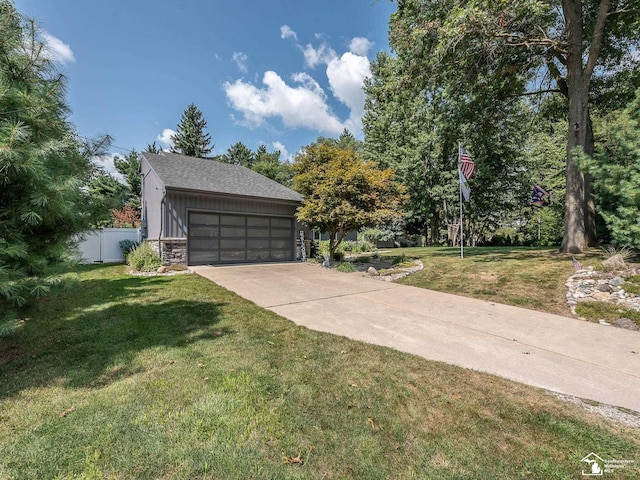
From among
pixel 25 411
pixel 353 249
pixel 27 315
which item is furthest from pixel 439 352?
pixel 353 249

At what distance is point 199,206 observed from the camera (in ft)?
36.3

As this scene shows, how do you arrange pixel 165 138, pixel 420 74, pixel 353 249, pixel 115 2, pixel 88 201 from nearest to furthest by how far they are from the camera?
pixel 88 201
pixel 115 2
pixel 420 74
pixel 353 249
pixel 165 138

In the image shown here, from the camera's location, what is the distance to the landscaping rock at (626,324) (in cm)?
470

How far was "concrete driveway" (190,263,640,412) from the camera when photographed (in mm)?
3123

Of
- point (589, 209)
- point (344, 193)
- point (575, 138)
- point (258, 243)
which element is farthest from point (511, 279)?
point (258, 243)

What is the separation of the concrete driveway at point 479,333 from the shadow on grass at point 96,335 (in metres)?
1.51

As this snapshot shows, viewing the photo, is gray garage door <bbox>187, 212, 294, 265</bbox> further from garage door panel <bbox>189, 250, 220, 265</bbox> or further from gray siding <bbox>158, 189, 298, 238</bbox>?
gray siding <bbox>158, 189, 298, 238</bbox>

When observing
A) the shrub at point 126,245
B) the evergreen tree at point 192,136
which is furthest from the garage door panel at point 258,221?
the evergreen tree at point 192,136

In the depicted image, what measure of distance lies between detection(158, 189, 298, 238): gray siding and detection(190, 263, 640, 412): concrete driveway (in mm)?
4457

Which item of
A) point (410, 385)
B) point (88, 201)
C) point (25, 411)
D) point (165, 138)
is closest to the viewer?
point (25, 411)

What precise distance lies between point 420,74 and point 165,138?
95.2 feet

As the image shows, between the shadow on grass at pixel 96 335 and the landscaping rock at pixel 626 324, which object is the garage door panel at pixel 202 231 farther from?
the landscaping rock at pixel 626 324

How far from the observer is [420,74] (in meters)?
10.3

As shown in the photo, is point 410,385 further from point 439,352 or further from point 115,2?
point 115,2
